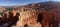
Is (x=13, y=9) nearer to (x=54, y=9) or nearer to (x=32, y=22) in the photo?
(x=32, y=22)

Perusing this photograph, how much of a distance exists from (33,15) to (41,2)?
0.17 m

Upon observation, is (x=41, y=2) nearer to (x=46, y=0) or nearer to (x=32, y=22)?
(x=46, y=0)

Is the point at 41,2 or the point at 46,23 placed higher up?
the point at 41,2

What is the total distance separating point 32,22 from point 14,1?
0.31m

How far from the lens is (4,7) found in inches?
39.0

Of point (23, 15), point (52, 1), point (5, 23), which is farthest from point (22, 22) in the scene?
point (52, 1)

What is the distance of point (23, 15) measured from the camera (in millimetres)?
965

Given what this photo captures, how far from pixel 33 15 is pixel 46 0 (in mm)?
231

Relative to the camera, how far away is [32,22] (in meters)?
0.96

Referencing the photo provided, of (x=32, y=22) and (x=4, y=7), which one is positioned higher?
(x=4, y=7)

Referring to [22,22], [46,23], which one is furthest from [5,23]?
[46,23]

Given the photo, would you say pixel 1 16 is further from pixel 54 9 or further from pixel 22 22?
pixel 54 9

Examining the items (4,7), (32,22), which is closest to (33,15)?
(32,22)

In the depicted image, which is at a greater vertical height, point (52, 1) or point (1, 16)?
point (52, 1)
